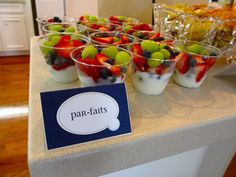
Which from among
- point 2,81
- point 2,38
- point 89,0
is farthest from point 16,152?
point 89,0

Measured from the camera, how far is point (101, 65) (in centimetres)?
48

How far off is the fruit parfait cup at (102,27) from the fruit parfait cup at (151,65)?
9.1 inches

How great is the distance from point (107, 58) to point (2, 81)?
7.08 feet

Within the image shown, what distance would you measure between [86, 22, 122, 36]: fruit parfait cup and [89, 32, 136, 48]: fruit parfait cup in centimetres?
6

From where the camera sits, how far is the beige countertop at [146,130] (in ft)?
1.33

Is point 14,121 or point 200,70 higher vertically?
point 200,70

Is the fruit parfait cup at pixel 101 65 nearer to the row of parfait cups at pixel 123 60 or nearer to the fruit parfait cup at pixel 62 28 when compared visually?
the row of parfait cups at pixel 123 60

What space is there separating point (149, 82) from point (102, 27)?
36 cm

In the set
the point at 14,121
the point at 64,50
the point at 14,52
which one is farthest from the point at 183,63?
the point at 14,52

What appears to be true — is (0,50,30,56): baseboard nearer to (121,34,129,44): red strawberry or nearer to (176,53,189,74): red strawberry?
(121,34,129,44): red strawberry

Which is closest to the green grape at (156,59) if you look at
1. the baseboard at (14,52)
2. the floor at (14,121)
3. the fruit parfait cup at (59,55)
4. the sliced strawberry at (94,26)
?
the fruit parfait cup at (59,55)

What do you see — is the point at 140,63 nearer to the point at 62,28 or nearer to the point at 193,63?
the point at 193,63

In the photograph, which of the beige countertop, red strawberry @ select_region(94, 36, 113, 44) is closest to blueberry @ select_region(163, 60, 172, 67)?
the beige countertop

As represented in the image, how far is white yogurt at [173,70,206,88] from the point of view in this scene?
62 centimetres
